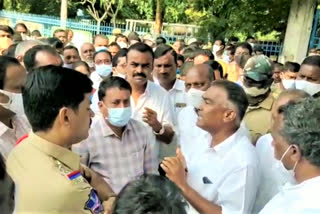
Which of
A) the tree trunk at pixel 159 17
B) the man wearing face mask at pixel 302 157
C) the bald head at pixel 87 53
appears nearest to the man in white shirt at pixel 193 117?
the man wearing face mask at pixel 302 157

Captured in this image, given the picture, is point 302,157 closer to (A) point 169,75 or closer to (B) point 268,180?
(B) point 268,180

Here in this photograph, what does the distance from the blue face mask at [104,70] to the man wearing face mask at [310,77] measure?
2371 millimetres

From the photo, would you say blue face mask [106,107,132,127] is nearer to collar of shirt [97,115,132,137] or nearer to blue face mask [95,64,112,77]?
collar of shirt [97,115,132,137]

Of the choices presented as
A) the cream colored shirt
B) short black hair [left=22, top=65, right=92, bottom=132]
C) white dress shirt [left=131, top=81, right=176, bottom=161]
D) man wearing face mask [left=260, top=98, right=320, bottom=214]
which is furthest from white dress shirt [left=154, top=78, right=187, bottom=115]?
the cream colored shirt

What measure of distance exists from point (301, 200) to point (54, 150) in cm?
109

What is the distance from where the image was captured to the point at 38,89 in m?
1.86

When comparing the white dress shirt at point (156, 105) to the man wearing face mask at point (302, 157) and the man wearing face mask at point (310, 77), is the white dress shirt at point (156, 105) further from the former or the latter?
the man wearing face mask at point (302, 157)

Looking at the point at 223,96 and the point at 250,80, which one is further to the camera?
the point at 250,80

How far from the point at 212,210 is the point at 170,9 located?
18031 mm

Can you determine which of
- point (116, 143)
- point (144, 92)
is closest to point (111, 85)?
point (116, 143)

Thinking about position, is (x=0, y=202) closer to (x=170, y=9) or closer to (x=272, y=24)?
(x=272, y=24)

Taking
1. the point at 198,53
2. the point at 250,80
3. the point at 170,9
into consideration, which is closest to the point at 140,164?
the point at 250,80

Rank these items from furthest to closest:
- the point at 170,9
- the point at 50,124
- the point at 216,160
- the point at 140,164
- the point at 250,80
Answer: the point at 170,9 < the point at 250,80 < the point at 140,164 < the point at 216,160 < the point at 50,124

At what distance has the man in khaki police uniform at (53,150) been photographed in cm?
164
